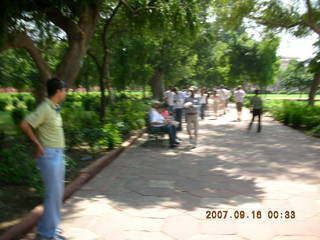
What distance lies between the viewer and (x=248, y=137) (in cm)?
1180

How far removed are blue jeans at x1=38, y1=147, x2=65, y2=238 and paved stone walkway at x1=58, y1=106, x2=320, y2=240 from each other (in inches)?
14.1

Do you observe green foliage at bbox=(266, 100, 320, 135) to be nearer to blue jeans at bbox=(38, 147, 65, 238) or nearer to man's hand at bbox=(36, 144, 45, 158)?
blue jeans at bbox=(38, 147, 65, 238)

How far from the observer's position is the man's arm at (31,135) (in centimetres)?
338

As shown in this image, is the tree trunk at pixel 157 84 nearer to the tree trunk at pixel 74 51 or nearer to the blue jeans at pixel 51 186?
the tree trunk at pixel 74 51

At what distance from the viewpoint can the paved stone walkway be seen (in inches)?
162

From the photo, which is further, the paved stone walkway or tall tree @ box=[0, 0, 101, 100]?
tall tree @ box=[0, 0, 101, 100]

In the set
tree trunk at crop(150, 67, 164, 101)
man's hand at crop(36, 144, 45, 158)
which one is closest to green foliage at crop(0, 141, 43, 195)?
man's hand at crop(36, 144, 45, 158)

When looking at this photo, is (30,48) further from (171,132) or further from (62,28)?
(171,132)

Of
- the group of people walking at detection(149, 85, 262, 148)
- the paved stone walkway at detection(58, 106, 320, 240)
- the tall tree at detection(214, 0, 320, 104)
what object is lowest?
the paved stone walkway at detection(58, 106, 320, 240)

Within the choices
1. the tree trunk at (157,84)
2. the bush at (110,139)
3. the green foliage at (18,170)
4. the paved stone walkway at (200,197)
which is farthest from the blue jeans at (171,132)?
the tree trunk at (157,84)

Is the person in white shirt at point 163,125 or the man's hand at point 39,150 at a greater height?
the man's hand at point 39,150

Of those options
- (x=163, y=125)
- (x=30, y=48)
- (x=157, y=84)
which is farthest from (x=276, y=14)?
(x=157, y=84)

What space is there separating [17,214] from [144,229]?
1.62m

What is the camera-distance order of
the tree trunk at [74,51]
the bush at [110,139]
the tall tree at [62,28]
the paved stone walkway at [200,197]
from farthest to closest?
the bush at [110,139]
the tree trunk at [74,51]
the tall tree at [62,28]
the paved stone walkway at [200,197]
